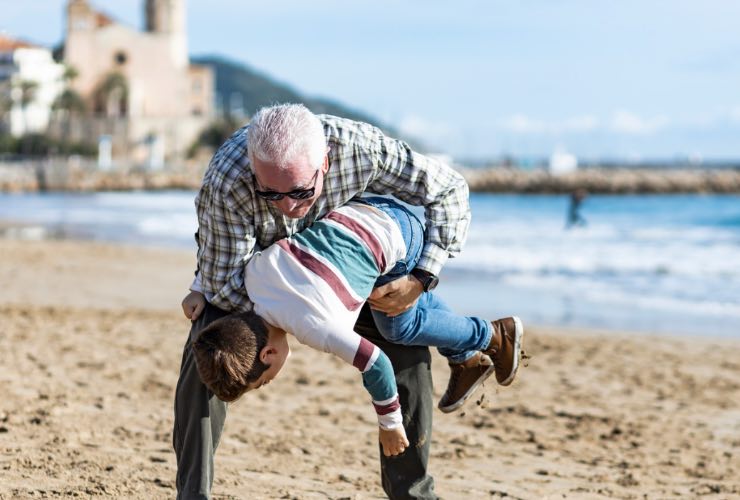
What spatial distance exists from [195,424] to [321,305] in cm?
63

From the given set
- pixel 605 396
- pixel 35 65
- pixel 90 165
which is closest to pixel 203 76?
pixel 35 65

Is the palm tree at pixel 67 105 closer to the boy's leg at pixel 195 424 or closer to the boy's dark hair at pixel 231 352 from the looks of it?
the boy's leg at pixel 195 424

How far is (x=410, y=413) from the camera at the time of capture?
342 centimetres

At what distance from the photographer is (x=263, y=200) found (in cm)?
296

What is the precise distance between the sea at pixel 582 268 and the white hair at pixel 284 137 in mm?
7348

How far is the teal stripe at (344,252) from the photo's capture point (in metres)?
2.94

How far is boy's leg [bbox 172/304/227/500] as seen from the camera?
3146mm

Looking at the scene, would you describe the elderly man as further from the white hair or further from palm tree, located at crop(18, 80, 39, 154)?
palm tree, located at crop(18, 80, 39, 154)

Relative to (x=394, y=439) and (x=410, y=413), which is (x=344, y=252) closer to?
(x=394, y=439)

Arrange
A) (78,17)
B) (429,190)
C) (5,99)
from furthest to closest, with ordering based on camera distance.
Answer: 1. (78,17)
2. (5,99)
3. (429,190)

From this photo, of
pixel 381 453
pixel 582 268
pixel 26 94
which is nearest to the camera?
pixel 381 453

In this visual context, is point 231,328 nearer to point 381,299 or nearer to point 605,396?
point 381,299

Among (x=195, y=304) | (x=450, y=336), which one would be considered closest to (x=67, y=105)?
(x=195, y=304)

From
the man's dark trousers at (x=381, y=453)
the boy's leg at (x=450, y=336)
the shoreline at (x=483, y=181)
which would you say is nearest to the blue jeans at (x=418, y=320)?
the boy's leg at (x=450, y=336)
